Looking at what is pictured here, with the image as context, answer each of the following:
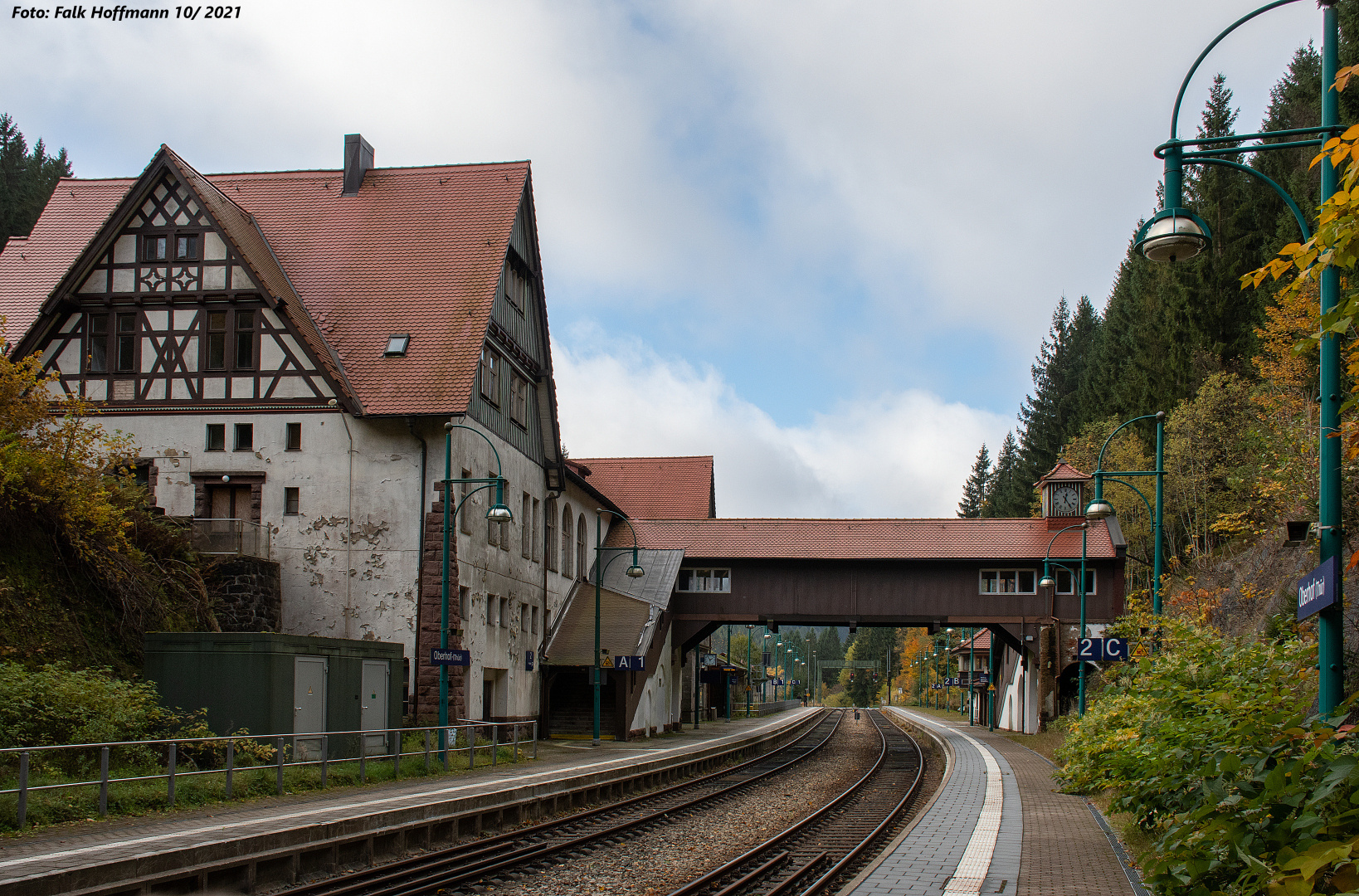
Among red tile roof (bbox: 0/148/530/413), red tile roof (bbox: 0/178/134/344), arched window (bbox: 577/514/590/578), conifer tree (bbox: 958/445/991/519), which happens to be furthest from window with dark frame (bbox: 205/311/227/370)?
conifer tree (bbox: 958/445/991/519)

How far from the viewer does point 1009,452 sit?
92.6 metres

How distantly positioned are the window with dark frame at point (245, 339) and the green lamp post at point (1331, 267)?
24124mm

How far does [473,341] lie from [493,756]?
1078cm

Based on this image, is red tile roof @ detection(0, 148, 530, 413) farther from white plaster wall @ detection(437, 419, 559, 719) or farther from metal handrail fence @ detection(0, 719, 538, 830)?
metal handrail fence @ detection(0, 719, 538, 830)

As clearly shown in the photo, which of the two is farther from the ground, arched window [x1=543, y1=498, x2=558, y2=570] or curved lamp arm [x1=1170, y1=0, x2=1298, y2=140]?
curved lamp arm [x1=1170, y1=0, x2=1298, y2=140]

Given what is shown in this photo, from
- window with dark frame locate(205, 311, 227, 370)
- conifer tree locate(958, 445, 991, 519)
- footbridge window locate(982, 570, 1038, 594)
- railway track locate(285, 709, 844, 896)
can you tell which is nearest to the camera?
railway track locate(285, 709, 844, 896)

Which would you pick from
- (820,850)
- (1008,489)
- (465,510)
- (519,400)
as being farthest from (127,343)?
(1008,489)

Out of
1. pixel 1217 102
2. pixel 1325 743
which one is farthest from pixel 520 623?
pixel 1217 102

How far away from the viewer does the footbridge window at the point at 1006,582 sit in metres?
42.2

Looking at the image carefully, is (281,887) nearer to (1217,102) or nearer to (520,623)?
(520,623)

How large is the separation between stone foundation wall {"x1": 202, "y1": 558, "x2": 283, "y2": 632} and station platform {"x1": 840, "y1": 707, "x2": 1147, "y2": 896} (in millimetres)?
15305

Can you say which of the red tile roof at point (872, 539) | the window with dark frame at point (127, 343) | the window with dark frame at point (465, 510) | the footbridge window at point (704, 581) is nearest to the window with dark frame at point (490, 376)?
the window with dark frame at point (465, 510)

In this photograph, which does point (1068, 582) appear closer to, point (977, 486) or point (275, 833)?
point (275, 833)

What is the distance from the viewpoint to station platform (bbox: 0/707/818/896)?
409 inches
